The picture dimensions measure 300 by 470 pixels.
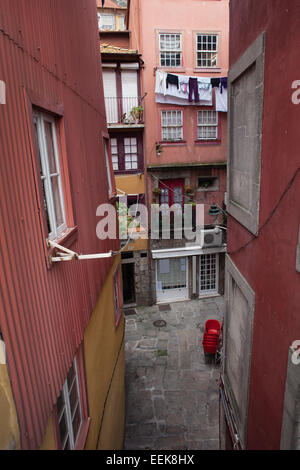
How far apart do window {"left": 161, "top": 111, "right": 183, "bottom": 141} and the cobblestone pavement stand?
10082 millimetres

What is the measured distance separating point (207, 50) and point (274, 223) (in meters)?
14.9

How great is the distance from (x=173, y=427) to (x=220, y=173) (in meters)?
12.7

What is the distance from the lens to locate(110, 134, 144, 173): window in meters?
16.4

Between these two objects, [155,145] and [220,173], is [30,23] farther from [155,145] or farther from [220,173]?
[220,173]

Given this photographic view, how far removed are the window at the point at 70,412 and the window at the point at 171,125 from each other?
1390cm

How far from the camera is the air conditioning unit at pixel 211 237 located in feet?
56.7

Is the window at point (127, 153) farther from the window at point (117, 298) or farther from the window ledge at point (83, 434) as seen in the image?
the window ledge at point (83, 434)

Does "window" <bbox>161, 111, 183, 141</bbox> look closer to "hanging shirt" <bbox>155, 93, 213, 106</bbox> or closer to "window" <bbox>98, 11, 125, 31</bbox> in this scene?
"hanging shirt" <bbox>155, 93, 213, 106</bbox>

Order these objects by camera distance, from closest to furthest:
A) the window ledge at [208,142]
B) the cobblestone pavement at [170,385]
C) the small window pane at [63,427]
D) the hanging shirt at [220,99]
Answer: the small window pane at [63,427] < the cobblestone pavement at [170,385] < the hanging shirt at [220,99] < the window ledge at [208,142]

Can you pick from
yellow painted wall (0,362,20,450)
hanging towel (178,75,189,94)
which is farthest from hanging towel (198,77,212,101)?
yellow painted wall (0,362,20,450)

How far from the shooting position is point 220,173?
17.1 metres
